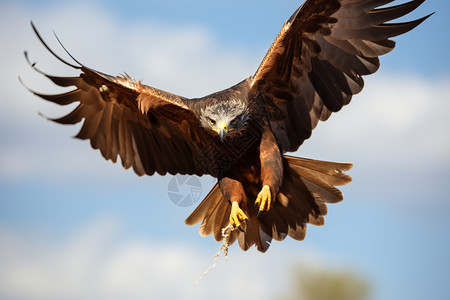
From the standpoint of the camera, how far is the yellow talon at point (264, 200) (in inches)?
298

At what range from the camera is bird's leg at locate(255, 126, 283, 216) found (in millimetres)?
7605

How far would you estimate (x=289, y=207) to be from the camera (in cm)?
880

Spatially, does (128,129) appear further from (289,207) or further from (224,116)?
(289,207)

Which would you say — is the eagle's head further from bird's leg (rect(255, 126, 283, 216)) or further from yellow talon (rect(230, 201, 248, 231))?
yellow talon (rect(230, 201, 248, 231))

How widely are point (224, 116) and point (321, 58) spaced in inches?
52.0

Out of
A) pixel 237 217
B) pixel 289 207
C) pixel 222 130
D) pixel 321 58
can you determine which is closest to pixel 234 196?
pixel 237 217

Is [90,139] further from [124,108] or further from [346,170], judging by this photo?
[346,170]

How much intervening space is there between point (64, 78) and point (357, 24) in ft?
11.1

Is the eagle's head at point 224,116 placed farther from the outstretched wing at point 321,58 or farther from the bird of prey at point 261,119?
the outstretched wing at point 321,58

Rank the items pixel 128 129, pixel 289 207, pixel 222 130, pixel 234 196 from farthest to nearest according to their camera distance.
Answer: pixel 128 129 → pixel 289 207 → pixel 234 196 → pixel 222 130

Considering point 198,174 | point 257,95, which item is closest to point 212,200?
point 198,174

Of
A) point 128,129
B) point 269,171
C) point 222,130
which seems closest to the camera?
point 222,130

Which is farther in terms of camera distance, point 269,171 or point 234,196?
point 234,196

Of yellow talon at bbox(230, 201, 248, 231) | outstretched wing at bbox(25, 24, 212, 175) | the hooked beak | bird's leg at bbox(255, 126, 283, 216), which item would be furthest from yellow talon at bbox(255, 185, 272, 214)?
outstretched wing at bbox(25, 24, 212, 175)
